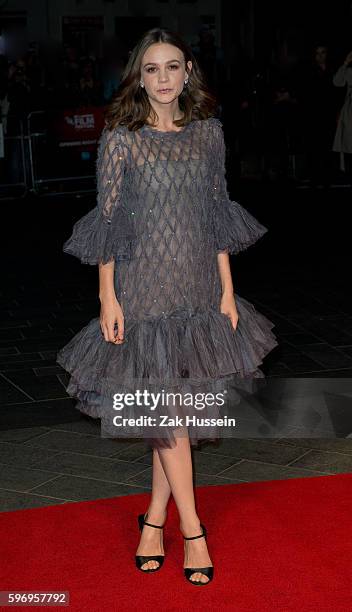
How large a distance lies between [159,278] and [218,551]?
0.97 metres

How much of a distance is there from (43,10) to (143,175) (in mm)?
15811

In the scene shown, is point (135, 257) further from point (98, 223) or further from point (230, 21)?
point (230, 21)

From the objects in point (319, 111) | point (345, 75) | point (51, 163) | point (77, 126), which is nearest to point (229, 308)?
point (345, 75)

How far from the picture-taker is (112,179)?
Result: 3.61m

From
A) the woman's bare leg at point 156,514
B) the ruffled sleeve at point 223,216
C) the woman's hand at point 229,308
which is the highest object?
the ruffled sleeve at point 223,216

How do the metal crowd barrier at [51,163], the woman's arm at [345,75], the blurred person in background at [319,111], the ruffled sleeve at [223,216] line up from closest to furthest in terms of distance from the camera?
the ruffled sleeve at [223,216] < the woman's arm at [345,75] < the blurred person in background at [319,111] < the metal crowd barrier at [51,163]

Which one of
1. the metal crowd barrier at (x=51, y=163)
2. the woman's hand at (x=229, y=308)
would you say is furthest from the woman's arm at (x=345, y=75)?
the woman's hand at (x=229, y=308)

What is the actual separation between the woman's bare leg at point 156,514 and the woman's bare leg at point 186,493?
0.13 metres

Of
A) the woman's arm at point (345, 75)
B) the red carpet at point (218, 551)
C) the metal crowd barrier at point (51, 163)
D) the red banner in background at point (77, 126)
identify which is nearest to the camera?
the red carpet at point (218, 551)

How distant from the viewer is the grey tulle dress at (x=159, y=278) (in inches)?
143

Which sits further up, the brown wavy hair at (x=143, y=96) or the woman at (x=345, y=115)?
the brown wavy hair at (x=143, y=96)

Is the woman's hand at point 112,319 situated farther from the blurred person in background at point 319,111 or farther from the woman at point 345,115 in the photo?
the blurred person in background at point 319,111

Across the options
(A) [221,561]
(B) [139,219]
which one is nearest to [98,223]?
(B) [139,219]

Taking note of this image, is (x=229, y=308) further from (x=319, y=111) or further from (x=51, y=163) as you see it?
(x=51, y=163)
